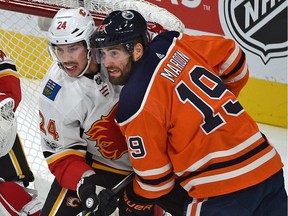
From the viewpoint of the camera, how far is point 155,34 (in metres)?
2.71

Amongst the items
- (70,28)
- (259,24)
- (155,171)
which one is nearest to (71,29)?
(70,28)

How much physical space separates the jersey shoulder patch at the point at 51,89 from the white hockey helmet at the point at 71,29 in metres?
0.11

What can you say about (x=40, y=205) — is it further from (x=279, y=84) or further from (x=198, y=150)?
(x=279, y=84)

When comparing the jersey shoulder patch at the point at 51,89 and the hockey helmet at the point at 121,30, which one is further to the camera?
the jersey shoulder patch at the point at 51,89

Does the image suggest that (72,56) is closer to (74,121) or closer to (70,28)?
(70,28)

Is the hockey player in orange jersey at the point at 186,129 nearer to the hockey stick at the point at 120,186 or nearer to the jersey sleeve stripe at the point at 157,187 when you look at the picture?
the jersey sleeve stripe at the point at 157,187

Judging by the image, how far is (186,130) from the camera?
2.33 metres

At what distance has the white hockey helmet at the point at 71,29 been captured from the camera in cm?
248

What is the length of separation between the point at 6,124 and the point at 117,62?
562 mm

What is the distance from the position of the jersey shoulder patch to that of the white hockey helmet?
0.11m

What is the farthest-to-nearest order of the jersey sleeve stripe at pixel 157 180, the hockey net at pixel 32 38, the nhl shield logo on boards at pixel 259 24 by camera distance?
1. the nhl shield logo on boards at pixel 259 24
2. the hockey net at pixel 32 38
3. the jersey sleeve stripe at pixel 157 180

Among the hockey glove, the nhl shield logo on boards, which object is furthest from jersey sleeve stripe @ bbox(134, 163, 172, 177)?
the nhl shield logo on boards

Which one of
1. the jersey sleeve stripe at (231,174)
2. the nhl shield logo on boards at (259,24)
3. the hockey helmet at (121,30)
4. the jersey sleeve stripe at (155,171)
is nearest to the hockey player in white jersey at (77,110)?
the hockey helmet at (121,30)

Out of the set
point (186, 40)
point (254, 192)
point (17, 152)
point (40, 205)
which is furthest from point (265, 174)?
point (17, 152)
